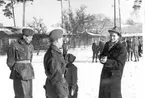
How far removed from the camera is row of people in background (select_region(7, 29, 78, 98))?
2451 millimetres

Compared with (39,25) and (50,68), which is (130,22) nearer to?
(39,25)

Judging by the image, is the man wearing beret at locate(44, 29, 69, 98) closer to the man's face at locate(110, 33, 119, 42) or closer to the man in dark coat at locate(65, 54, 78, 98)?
the man in dark coat at locate(65, 54, 78, 98)

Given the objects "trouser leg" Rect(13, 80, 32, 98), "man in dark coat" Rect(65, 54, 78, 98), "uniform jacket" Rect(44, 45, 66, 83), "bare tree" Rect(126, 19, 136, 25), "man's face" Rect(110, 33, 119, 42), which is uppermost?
"bare tree" Rect(126, 19, 136, 25)

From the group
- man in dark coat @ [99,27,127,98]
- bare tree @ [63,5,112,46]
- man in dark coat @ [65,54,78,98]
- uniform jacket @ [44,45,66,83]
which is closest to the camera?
uniform jacket @ [44,45,66,83]

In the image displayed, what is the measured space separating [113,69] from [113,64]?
0.19ft

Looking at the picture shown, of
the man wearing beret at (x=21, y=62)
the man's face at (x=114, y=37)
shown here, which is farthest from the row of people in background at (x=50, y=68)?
the man's face at (x=114, y=37)

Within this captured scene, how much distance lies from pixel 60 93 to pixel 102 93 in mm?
828

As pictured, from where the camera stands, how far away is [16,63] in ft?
10.9

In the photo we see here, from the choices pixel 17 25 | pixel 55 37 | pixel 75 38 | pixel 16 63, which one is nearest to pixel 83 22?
pixel 75 38

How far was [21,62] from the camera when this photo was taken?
3.31 meters

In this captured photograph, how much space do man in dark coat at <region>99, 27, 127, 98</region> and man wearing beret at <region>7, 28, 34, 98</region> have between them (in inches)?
35.6

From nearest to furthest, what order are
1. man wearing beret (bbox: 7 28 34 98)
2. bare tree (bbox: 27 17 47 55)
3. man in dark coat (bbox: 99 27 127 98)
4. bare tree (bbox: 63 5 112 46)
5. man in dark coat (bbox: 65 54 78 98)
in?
man in dark coat (bbox: 99 27 127 98) → man in dark coat (bbox: 65 54 78 98) → man wearing beret (bbox: 7 28 34 98) → bare tree (bbox: 63 5 112 46) → bare tree (bbox: 27 17 47 55)

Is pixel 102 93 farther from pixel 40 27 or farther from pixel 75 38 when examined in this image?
pixel 40 27

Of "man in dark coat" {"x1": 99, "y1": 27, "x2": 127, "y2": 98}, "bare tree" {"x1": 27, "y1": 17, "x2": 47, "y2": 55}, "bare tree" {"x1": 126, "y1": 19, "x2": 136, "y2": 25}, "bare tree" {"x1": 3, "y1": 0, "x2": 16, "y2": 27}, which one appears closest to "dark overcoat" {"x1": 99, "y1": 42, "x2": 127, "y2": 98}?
"man in dark coat" {"x1": 99, "y1": 27, "x2": 127, "y2": 98}
